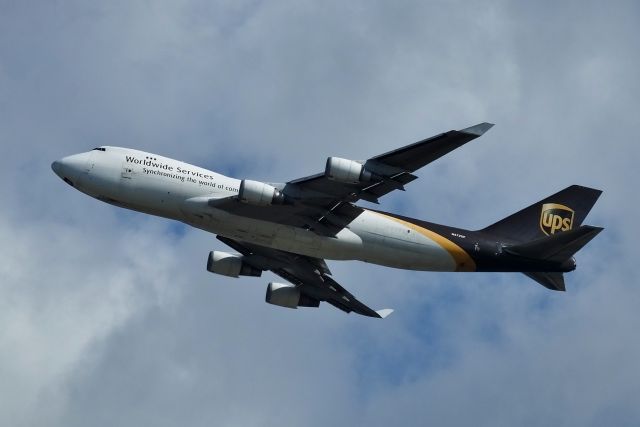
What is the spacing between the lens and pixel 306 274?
6781cm

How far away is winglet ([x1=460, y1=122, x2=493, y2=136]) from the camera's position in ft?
170

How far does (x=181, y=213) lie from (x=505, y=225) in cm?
1893

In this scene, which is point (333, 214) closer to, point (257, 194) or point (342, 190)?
point (342, 190)

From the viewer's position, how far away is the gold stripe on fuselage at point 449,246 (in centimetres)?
6141

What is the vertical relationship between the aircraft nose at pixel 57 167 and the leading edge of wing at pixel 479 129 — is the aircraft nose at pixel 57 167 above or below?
below

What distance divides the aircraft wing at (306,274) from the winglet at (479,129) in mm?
17295

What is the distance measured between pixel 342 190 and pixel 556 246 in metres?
12.9

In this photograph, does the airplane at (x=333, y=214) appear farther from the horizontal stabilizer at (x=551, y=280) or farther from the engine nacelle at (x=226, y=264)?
the engine nacelle at (x=226, y=264)

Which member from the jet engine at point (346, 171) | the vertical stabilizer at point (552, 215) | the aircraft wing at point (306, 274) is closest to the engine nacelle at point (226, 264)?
the aircraft wing at point (306, 274)

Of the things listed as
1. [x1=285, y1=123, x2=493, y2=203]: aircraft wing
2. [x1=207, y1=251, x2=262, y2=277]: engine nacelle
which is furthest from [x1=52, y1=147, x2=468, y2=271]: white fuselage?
[x1=207, y1=251, x2=262, y2=277]: engine nacelle

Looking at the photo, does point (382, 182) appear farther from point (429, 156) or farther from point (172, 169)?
point (172, 169)

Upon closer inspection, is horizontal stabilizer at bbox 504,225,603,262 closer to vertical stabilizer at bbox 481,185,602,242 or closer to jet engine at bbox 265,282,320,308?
vertical stabilizer at bbox 481,185,602,242

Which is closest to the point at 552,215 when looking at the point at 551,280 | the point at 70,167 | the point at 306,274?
the point at 551,280

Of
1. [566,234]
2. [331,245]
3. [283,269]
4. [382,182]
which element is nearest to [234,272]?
[283,269]
